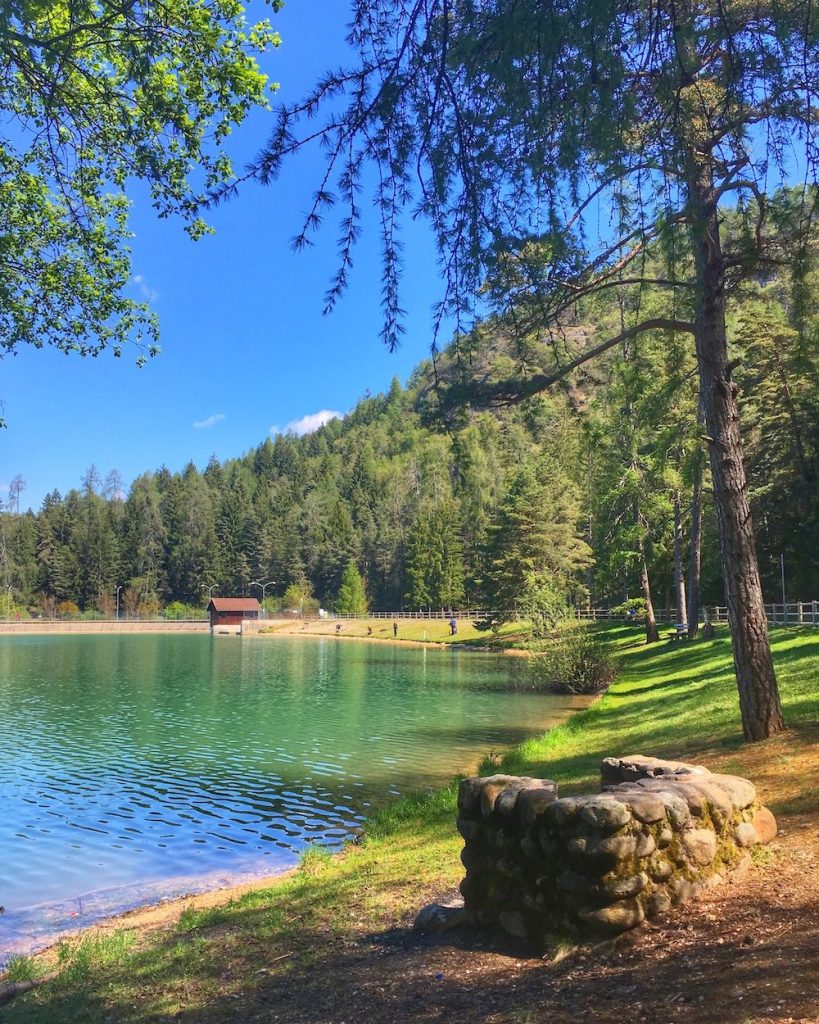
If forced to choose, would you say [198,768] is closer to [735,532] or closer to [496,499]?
[735,532]

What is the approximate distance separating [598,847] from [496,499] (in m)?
67.8

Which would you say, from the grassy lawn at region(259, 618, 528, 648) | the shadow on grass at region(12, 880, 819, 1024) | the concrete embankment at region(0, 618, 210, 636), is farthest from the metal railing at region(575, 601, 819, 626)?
the concrete embankment at region(0, 618, 210, 636)

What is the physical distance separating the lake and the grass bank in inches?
60.3

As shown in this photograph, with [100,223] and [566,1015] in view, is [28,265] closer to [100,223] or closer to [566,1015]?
[100,223]

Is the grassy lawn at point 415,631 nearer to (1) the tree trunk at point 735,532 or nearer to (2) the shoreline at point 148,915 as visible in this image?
(1) the tree trunk at point 735,532

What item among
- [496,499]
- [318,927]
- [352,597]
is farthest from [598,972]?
[352,597]

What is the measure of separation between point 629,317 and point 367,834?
7.82m

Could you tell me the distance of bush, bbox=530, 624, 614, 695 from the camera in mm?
27156

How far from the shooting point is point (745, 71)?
420cm

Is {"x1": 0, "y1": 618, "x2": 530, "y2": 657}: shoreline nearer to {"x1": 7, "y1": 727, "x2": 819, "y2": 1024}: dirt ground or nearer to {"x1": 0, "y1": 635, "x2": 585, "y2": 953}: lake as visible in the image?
{"x1": 0, "y1": 635, "x2": 585, "y2": 953}: lake

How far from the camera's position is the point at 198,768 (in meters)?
16.3

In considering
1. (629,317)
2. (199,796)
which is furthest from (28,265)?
(199,796)

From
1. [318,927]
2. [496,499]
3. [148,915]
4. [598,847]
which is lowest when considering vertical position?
[148,915]

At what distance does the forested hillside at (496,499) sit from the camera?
8570mm
